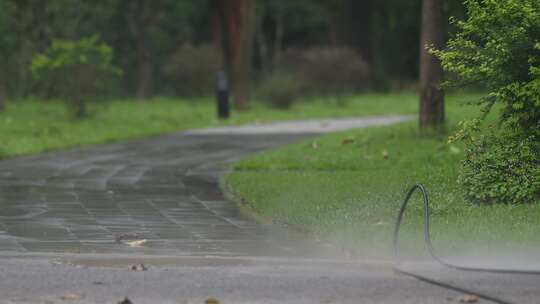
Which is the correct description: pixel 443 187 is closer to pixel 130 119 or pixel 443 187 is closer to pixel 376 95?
pixel 130 119

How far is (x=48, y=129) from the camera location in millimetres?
29172

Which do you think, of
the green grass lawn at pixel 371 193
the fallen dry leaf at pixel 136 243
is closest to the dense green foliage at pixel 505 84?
the green grass lawn at pixel 371 193

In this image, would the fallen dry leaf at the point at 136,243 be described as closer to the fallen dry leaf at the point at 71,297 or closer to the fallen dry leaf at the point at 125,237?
the fallen dry leaf at the point at 125,237

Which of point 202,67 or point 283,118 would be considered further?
point 202,67

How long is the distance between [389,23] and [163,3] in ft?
61.7

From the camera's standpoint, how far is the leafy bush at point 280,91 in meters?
39.9

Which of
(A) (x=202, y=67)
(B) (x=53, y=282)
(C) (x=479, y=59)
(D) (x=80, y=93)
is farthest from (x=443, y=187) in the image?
(A) (x=202, y=67)

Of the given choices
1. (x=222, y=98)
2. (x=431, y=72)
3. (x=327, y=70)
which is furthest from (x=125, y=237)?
(x=327, y=70)

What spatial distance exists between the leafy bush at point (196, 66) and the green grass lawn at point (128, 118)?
0.83m

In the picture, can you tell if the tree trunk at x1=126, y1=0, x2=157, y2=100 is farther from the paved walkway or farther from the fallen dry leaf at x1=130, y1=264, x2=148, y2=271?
the fallen dry leaf at x1=130, y1=264, x2=148, y2=271

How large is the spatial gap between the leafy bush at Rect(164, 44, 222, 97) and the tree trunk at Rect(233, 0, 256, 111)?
6850mm

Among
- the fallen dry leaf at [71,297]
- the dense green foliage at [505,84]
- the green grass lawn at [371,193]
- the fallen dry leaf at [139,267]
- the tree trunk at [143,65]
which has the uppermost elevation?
the dense green foliage at [505,84]

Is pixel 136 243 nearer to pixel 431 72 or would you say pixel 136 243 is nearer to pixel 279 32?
pixel 431 72

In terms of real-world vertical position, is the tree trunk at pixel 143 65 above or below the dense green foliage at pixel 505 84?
below
